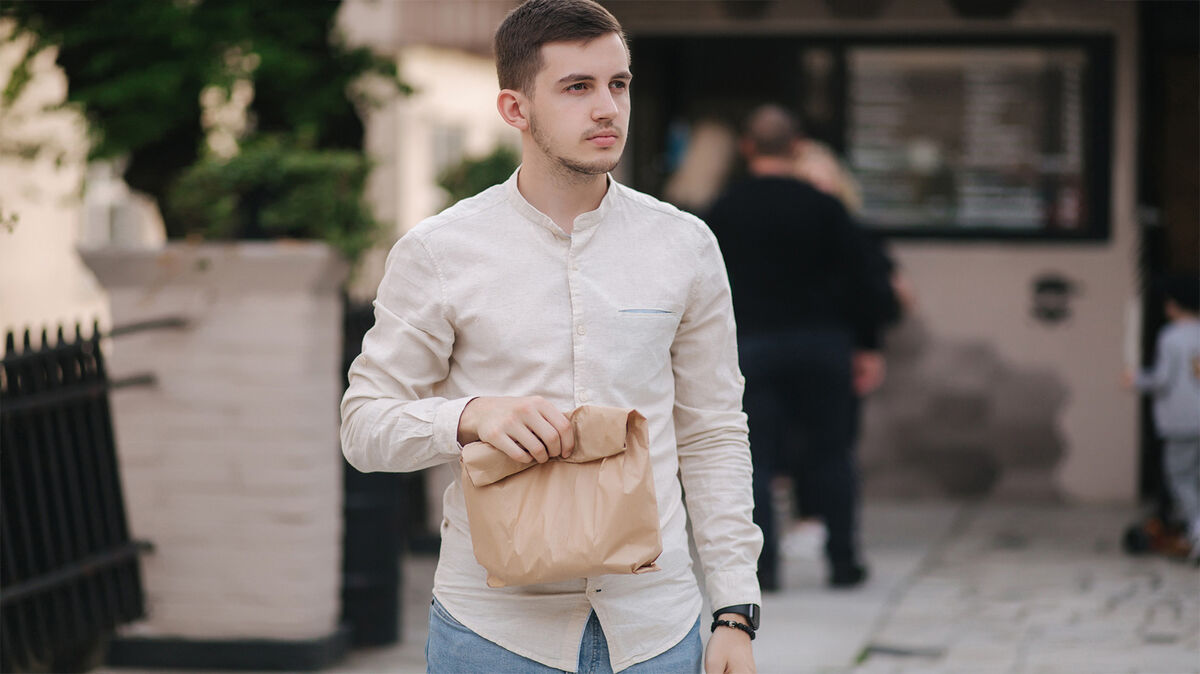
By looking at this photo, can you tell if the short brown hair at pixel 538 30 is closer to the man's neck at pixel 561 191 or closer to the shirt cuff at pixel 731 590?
the man's neck at pixel 561 191

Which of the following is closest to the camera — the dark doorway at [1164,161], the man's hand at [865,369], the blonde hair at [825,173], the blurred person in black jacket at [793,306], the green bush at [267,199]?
the green bush at [267,199]

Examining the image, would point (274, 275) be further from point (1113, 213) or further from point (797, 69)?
point (1113, 213)

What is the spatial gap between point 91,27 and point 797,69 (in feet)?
15.6

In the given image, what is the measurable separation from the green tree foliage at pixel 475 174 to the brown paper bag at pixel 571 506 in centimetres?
531

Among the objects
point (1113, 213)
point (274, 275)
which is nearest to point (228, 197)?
point (274, 275)

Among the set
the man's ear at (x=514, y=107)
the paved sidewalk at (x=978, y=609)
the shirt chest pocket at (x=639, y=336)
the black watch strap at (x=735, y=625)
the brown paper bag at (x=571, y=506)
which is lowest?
the paved sidewalk at (x=978, y=609)

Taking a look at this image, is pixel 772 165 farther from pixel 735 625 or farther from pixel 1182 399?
pixel 735 625

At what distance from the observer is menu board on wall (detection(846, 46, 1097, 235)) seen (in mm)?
9797

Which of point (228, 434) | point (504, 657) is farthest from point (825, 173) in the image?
point (504, 657)

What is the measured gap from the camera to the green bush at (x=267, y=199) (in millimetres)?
6137

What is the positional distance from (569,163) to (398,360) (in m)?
0.44

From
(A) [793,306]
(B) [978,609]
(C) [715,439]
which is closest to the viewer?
(C) [715,439]

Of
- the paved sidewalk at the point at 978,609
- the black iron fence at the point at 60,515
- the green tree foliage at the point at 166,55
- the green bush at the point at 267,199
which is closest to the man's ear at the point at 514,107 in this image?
the black iron fence at the point at 60,515

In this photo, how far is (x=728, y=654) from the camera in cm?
286
